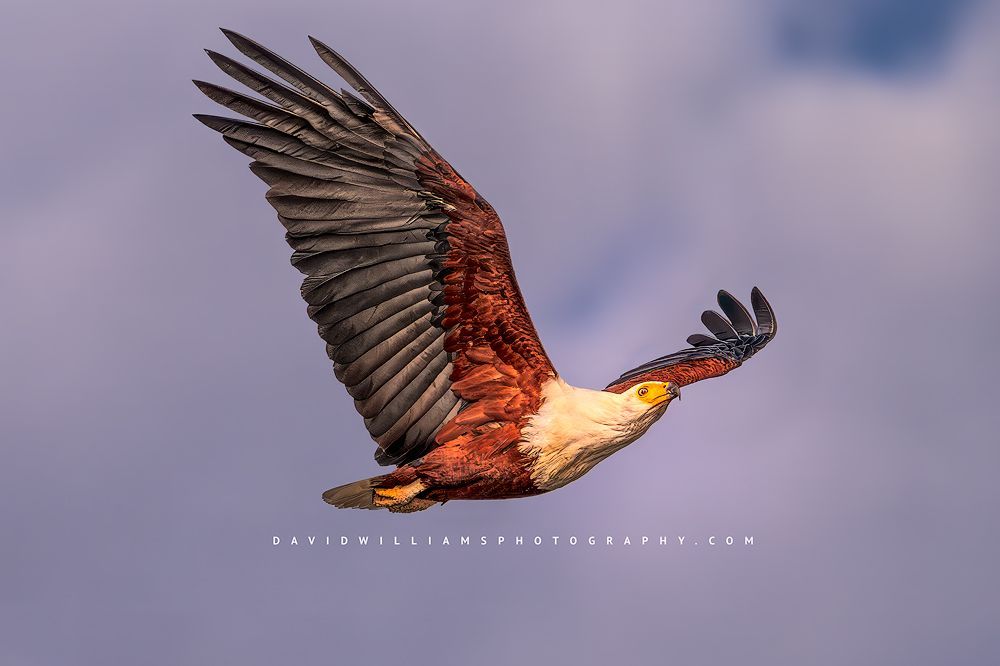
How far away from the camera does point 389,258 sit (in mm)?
Result: 14000

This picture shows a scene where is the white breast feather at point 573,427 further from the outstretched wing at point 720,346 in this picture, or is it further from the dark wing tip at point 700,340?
the dark wing tip at point 700,340

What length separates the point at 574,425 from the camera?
548 inches

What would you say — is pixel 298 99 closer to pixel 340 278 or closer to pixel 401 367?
pixel 340 278

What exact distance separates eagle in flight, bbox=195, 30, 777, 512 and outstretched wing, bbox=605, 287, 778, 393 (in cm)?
224

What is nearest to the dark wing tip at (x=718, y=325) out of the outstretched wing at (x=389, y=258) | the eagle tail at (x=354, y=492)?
the outstretched wing at (x=389, y=258)

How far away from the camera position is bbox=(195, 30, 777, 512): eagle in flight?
537 inches

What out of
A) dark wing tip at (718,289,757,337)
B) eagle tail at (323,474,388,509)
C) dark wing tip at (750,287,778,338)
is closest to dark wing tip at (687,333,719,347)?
dark wing tip at (718,289,757,337)

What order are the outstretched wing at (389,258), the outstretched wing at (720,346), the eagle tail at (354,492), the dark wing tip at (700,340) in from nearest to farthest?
the outstretched wing at (389,258) < the eagle tail at (354,492) < the outstretched wing at (720,346) < the dark wing tip at (700,340)

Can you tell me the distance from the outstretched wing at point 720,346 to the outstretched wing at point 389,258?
2516mm

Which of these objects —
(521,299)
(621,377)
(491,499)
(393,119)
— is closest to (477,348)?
(521,299)

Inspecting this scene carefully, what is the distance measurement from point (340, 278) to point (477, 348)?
61.6 inches

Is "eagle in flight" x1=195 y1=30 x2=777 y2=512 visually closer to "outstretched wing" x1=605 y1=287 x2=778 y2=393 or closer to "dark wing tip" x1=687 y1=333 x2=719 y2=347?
"outstretched wing" x1=605 y1=287 x2=778 y2=393

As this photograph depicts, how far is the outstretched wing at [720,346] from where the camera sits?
16625 millimetres

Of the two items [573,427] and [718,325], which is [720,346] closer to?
[718,325]
